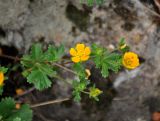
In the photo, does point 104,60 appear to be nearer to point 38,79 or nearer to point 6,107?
point 38,79

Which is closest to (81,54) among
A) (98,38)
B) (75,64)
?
(75,64)

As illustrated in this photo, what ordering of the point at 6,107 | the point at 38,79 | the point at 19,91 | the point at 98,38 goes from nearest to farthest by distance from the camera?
the point at 38,79 → the point at 6,107 → the point at 98,38 → the point at 19,91

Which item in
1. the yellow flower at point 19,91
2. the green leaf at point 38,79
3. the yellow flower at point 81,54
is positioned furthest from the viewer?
the yellow flower at point 19,91

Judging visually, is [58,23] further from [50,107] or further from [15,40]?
[50,107]

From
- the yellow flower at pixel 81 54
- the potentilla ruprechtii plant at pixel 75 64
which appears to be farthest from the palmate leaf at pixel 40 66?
the yellow flower at pixel 81 54

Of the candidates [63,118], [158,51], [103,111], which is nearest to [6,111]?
[63,118]

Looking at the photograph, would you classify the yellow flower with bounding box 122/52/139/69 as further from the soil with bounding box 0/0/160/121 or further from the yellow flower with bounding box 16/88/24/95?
the yellow flower with bounding box 16/88/24/95

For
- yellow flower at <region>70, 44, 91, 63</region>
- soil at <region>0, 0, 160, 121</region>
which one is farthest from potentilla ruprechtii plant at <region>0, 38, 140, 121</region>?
soil at <region>0, 0, 160, 121</region>

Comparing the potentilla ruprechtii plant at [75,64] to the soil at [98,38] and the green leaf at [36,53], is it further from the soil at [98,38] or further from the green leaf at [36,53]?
the soil at [98,38]
